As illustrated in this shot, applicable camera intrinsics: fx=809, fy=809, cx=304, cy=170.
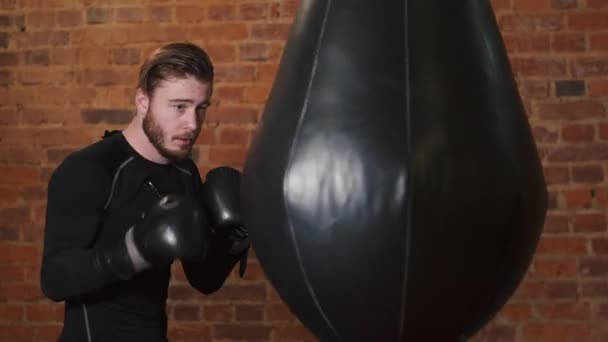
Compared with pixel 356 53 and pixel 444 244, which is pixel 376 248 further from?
pixel 356 53

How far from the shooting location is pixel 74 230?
1.60 meters

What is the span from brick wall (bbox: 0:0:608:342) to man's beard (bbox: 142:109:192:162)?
1.00 meters

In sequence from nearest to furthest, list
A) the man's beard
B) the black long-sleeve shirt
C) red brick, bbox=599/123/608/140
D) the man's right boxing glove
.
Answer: the man's right boxing glove < the black long-sleeve shirt < the man's beard < red brick, bbox=599/123/608/140

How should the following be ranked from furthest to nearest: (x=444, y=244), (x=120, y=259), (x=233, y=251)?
(x=233, y=251) → (x=120, y=259) → (x=444, y=244)

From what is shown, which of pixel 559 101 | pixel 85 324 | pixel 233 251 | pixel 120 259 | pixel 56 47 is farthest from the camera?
pixel 56 47

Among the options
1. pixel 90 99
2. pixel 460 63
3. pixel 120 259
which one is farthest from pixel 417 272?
pixel 90 99

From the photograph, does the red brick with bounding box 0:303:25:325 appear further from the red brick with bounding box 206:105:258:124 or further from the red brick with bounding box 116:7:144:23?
the red brick with bounding box 116:7:144:23

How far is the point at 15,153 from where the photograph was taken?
2.83m

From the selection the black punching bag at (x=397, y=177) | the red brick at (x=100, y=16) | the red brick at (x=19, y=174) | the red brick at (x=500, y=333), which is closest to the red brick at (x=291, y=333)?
the red brick at (x=500, y=333)

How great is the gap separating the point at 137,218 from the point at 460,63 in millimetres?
912

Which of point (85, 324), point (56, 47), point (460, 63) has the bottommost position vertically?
point (85, 324)

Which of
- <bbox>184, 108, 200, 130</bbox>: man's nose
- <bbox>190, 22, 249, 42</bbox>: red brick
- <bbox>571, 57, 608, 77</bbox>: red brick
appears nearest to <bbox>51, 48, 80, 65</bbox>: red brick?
<bbox>190, 22, 249, 42</bbox>: red brick

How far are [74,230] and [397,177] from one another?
2.85ft

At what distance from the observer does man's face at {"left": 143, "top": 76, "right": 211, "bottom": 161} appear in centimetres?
165
